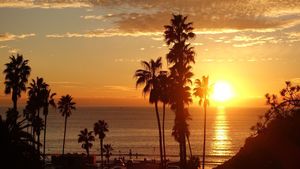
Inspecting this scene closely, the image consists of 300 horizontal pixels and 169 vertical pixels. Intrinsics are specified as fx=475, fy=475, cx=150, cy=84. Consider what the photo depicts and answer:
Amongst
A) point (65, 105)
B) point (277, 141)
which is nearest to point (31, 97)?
point (65, 105)

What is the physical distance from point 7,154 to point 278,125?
18.6 m

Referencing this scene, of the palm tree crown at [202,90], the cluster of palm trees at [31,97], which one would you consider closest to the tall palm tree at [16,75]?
the cluster of palm trees at [31,97]

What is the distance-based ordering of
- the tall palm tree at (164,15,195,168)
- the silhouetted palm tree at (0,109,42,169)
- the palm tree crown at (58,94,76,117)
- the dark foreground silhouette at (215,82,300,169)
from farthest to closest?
the palm tree crown at (58,94,76,117), the tall palm tree at (164,15,195,168), the dark foreground silhouette at (215,82,300,169), the silhouetted palm tree at (0,109,42,169)

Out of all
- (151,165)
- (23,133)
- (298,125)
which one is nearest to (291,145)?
(298,125)

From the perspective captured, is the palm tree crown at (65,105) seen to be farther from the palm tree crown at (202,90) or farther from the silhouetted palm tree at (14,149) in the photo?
the silhouetted palm tree at (14,149)

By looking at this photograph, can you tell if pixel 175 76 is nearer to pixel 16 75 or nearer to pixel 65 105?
pixel 16 75

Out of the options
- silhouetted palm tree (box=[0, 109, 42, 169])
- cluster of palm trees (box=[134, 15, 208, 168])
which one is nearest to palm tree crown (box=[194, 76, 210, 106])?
cluster of palm trees (box=[134, 15, 208, 168])

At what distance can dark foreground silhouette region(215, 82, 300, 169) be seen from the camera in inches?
1225

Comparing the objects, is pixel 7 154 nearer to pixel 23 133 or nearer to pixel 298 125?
pixel 23 133

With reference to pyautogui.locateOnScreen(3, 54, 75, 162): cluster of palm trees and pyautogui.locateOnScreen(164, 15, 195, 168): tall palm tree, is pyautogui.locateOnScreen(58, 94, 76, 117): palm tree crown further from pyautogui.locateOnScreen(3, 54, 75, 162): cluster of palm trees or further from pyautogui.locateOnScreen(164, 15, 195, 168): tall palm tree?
pyautogui.locateOnScreen(164, 15, 195, 168): tall palm tree

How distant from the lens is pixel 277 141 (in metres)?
33.6

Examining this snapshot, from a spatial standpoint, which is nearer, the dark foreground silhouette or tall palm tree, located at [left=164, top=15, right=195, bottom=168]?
the dark foreground silhouette

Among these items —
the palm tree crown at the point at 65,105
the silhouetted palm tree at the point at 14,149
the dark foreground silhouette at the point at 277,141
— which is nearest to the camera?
the silhouetted palm tree at the point at 14,149

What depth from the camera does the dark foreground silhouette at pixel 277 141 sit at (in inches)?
1225
